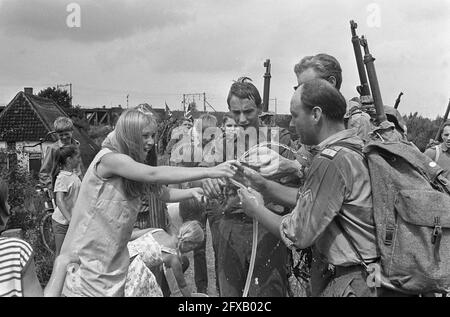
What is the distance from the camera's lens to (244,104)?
377 cm

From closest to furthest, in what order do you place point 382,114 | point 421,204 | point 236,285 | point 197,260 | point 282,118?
point 421,204 < point 236,285 < point 382,114 < point 197,260 < point 282,118

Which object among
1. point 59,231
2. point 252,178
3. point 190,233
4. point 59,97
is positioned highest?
point 59,97

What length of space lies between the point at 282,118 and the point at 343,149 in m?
3.26

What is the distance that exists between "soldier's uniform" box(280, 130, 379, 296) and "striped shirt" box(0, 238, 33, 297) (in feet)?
3.95

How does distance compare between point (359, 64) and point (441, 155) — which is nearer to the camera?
point (359, 64)

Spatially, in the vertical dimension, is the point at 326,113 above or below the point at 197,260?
above

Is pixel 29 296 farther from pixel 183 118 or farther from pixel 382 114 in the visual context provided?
pixel 183 118

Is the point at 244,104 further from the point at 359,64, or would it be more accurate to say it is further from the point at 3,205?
the point at 3,205

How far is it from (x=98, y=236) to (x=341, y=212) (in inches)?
48.6

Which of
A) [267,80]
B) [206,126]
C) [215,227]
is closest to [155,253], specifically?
[215,227]

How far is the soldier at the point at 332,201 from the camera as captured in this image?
2.37m
